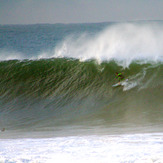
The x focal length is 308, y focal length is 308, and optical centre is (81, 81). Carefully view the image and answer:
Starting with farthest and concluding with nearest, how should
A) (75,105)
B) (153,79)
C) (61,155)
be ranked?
(153,79), (75,105), (61,155)

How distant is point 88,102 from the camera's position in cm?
784

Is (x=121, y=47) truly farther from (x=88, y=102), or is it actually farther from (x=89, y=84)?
(x=88, y=102)

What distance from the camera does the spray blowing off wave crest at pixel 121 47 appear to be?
10242 millimetres

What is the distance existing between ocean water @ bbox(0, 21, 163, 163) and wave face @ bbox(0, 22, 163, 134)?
2 centimetres

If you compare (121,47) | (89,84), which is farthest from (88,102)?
(121,47)

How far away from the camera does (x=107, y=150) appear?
342 cm

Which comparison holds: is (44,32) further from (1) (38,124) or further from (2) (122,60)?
(1) (38,124)

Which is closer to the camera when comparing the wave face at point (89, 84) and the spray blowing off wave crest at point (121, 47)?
the wave face at point (89, 84)

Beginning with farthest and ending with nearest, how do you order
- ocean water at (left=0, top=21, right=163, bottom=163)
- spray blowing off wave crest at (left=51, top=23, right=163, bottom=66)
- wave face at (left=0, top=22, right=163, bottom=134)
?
1. spray blowing off wave crest at (left=51, top=23, right=163, bottom=66)
2. wave face at (left=0, top=22, right=163, bottom=134)
3. ocean water at (left=0, top=21, right=163, bottom=163)

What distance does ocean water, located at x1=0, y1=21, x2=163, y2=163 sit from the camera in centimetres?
353

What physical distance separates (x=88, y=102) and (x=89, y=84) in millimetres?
1129

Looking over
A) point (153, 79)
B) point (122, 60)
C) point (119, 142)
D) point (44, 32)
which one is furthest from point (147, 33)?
point (44, 32)

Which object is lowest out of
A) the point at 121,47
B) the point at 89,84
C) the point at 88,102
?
the point at 88,102

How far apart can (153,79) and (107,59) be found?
211 centimetres
